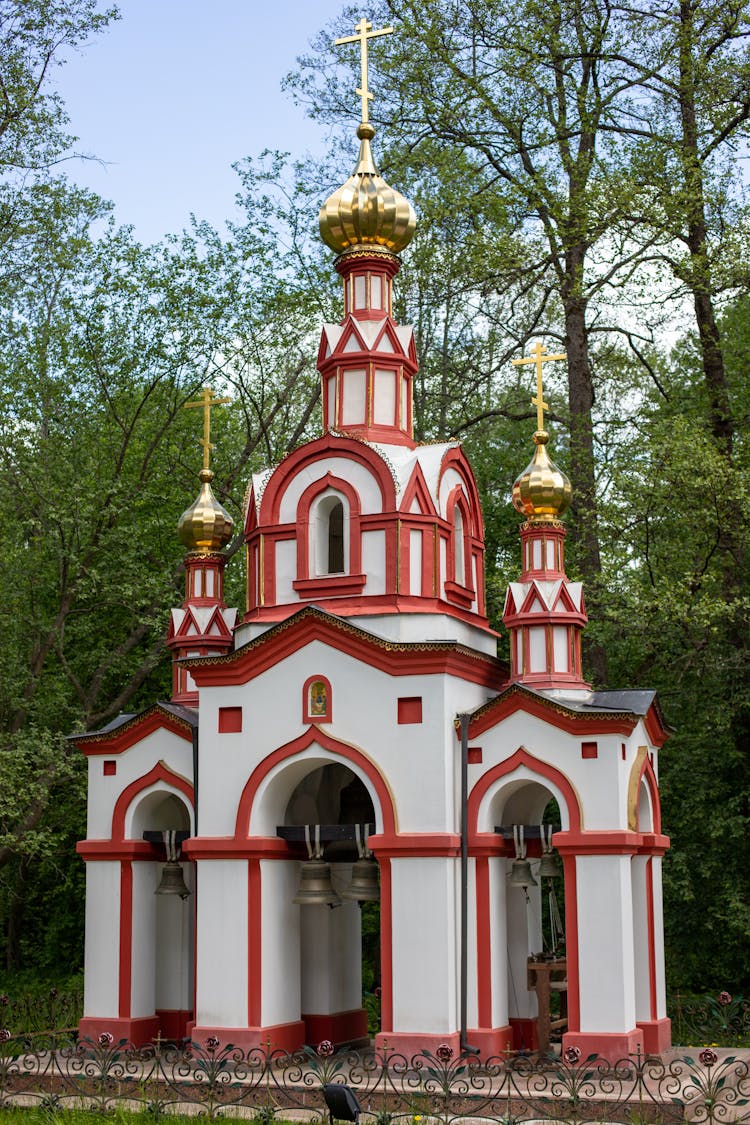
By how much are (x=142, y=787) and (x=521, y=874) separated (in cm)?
406

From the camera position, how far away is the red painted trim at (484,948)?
12.6 m

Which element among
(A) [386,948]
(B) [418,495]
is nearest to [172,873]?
(A) [386,948]

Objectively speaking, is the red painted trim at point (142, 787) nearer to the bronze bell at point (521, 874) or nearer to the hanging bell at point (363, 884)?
the hanging bell at point (363, 884)

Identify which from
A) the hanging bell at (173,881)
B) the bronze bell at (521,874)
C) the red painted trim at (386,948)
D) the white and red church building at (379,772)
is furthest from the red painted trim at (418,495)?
the hanging bell at (173,881)

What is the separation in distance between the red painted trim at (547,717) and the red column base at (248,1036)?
324 cm

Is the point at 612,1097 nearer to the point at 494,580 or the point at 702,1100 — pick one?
the point at 702,1100

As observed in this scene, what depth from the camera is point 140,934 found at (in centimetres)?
1464

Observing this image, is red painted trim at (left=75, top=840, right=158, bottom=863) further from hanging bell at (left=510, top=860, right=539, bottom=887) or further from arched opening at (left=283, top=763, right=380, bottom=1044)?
hanging bell at (left=510, top=860, right=539, bottom=887)

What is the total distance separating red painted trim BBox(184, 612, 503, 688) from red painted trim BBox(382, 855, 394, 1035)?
1.64 metres

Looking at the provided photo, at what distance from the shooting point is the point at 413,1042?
12.3 meters

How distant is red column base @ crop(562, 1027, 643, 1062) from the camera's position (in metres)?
12.2

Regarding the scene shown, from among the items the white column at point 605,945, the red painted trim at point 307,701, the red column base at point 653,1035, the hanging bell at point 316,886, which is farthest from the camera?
the hanging bell at point 316,886

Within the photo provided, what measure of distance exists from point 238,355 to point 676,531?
7336 mm

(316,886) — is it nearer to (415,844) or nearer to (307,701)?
(415,844)
